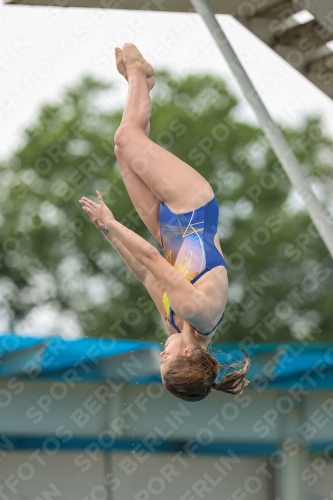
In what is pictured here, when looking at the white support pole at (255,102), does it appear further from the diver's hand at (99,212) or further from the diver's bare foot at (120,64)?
the diver's hand at (99,212)

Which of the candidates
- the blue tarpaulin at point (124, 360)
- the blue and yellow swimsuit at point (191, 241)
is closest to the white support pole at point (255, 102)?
the blue tarpaulin at point (124, 360)

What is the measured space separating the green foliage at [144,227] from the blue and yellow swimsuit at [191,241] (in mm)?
12994

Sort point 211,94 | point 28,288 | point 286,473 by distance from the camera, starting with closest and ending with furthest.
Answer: point 286,473
point 28,288
point 211,94

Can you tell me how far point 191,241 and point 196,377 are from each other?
0.69 m

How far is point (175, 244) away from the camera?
170 inches

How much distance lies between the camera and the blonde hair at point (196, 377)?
405 cm

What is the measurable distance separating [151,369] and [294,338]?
11613 millimetres

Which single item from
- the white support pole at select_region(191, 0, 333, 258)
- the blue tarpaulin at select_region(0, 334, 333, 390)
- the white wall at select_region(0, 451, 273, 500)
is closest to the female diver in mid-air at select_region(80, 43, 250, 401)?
the white support pole at select_region(191, 0, 333, 258)

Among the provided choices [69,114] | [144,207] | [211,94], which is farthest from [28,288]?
[144,207]

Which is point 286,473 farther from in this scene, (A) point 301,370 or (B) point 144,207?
(B) point 144,207

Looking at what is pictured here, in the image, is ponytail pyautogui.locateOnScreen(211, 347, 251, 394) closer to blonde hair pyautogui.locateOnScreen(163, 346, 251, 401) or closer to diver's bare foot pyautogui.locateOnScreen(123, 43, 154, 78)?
blonde hair pyautogui.locateOnScreen(163, 346, 251, 401)

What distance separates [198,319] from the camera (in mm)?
3902

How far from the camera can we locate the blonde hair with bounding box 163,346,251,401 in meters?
4.05

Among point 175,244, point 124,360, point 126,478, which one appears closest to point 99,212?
point 175,244
